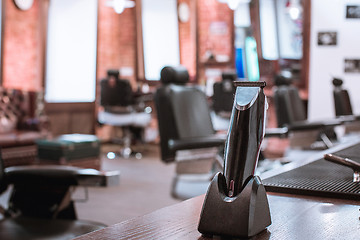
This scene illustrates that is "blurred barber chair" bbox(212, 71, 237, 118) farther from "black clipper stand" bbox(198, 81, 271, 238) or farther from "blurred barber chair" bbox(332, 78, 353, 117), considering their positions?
"black clipper stand" bbox(198, 81, 271, 238)

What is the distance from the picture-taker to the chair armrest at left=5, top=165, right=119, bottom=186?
1.75 meters

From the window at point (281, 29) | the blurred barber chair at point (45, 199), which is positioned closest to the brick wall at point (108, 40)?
the window at point (281, 29)

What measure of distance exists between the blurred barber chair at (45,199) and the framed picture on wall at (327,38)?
19.6 feet

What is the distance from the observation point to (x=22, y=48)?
7918 mm

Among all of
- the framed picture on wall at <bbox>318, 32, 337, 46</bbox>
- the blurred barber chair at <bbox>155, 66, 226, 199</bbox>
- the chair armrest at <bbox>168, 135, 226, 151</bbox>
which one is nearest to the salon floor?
the blurred barber chair at <bbox>155, 66, 226, 199</bbox>

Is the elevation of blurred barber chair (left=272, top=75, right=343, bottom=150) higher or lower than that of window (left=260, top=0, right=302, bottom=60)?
lower

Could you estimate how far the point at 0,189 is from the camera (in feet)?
6.24

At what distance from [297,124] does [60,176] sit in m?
2.79

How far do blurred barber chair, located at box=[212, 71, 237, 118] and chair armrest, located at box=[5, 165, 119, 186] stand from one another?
413 cm

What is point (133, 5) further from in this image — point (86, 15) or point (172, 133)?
point (172, 133)

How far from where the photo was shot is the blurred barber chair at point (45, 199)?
1.72 meters

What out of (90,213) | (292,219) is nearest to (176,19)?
(90,213)

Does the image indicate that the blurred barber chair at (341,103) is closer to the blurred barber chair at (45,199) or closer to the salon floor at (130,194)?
the salon floor at (130,194)

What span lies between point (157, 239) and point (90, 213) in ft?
12.0
